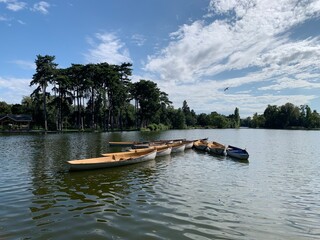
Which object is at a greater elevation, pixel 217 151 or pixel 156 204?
pixel 217 151

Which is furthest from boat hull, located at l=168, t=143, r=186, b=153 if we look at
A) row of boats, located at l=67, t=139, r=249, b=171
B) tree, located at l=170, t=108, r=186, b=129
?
tree, located at l=170, t=108, r=186, b=129

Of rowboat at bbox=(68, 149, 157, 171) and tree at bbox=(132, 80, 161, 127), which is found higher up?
tree at bbox=(132, 80, 161, 127)

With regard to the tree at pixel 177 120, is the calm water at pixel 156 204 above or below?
below

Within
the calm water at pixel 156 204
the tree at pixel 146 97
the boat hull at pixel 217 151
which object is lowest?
the calm water at pixel 156 204

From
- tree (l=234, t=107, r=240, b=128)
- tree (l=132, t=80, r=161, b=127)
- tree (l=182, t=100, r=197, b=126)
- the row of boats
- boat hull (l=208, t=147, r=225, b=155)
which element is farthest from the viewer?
tree (l=234, t=107, r=240, b=128)

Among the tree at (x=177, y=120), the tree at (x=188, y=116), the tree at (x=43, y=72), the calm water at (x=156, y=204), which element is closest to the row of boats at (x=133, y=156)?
the calm water at (x=156, y=204)

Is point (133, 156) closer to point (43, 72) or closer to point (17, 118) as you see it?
point (43, 72)

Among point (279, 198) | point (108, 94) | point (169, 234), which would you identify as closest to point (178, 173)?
point (279, 198)

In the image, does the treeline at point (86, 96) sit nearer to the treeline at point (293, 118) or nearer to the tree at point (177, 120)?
the tree at point (177, 120)

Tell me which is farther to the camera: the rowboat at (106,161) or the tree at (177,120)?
the tree at (177,120)

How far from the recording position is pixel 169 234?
8.23 m

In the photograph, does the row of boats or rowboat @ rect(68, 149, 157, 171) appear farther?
the row of boats

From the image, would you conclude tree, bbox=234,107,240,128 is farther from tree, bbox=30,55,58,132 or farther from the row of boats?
the row of boats

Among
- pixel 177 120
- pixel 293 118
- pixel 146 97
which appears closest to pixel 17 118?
pixel 146 97
